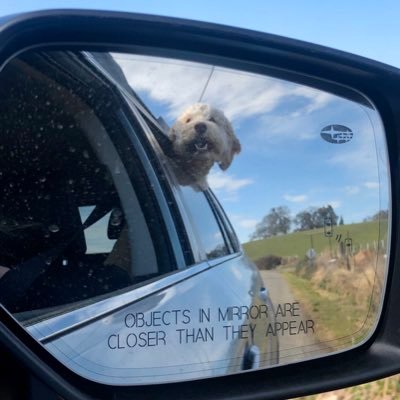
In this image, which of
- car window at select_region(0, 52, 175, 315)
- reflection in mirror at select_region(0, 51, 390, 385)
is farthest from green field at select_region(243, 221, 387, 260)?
car window at select_region(0, 52, 175, 315)

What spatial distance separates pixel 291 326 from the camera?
2.23 m

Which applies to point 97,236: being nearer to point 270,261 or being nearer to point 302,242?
point 270,261

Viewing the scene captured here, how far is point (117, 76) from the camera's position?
2041 millimetres

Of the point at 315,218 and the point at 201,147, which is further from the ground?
the point at 201,147

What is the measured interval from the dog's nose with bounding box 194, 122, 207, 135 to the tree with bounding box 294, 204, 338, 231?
472 mm

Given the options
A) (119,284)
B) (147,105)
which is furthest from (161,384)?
(147,105)

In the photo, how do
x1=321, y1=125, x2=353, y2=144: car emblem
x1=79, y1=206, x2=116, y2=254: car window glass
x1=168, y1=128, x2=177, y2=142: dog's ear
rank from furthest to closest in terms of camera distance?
x1=321, y1=125, x2=353, y2=144: car emblem < x1=168, y1=128, x2=177, y2=142: dog's ear < x1=79, y1=206, x2=116, y2=254: car window glass

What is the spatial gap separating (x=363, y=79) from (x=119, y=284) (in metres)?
1.03

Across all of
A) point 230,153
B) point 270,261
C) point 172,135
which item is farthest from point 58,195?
point 270,261

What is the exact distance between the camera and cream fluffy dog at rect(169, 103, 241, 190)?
1.98 metres

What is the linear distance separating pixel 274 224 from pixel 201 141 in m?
0.40

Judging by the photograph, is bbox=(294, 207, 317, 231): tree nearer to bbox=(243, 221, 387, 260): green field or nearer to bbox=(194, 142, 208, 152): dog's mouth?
bbox=(243, 221, 387, 260): green field

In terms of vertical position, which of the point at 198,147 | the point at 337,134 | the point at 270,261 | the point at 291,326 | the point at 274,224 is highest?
the point at 337,134

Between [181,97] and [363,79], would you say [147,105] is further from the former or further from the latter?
[363,79]
